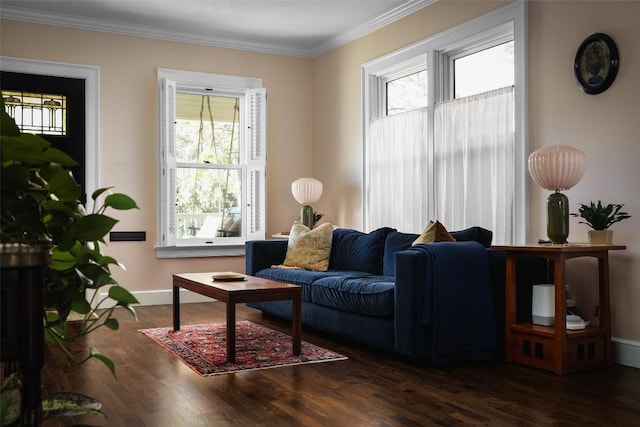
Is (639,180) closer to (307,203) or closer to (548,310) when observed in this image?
(548,310)

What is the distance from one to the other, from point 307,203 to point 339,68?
154cm

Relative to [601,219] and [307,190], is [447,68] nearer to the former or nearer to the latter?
[307,190]

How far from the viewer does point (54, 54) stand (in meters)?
6.31

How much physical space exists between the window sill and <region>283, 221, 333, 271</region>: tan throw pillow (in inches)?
57.8

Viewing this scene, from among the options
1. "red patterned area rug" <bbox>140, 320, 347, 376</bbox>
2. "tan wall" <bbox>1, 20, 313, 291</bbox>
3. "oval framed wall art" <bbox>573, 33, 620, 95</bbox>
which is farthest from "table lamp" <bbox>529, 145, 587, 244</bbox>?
"tan wall" <bbox>1, 20, 313, 291</bbox>

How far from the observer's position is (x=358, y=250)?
5508 mm

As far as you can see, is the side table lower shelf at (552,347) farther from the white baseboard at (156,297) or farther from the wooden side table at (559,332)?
the white baseboard at (156,297)

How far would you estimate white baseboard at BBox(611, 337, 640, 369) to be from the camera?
3848 mm

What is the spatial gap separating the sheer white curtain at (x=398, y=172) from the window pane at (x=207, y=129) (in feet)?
5.41

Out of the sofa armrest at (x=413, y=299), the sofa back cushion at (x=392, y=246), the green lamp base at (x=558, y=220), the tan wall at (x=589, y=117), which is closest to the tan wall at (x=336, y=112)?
the tan wall at (x=589, y=117)

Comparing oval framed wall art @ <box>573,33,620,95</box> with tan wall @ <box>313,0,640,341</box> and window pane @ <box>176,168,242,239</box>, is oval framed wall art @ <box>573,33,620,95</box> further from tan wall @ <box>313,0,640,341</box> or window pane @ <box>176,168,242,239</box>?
window pane @ <box>176,168,242,239</box>

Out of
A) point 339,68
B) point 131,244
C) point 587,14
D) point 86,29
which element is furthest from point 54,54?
point 587,14

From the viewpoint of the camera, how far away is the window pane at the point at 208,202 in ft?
22.6

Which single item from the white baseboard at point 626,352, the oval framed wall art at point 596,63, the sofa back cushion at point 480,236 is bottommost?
the white baseboard at point 626,352
